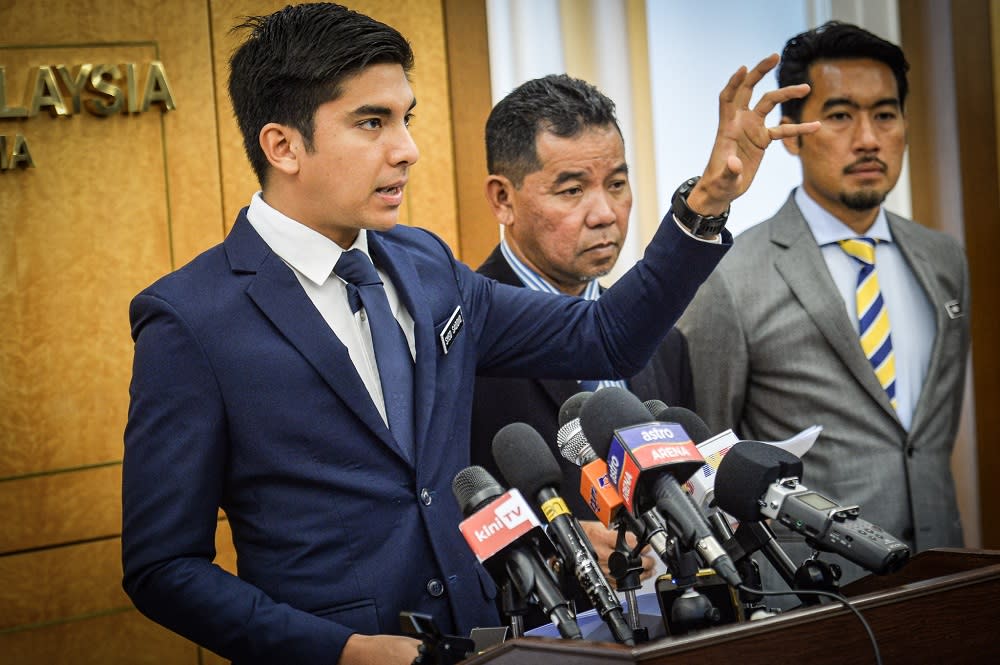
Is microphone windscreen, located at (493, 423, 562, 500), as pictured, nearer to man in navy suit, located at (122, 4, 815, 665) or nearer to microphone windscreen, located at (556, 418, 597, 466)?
microphone windscreen, located at (556, 418, 597, 466)

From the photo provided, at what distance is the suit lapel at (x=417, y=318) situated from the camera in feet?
6.10

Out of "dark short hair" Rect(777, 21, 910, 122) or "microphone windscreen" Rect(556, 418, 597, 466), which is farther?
"dark short hair" Rect(777, 21, 910, 122)

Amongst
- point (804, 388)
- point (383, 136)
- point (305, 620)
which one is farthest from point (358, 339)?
point (804, 388)

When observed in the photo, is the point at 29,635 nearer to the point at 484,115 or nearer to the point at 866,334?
the point at 484,115

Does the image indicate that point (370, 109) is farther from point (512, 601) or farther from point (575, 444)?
point (512, 601)

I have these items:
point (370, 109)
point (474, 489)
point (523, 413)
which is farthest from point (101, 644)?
point (474, 489)

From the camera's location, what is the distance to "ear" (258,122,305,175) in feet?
6.27

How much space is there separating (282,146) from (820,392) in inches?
61.7

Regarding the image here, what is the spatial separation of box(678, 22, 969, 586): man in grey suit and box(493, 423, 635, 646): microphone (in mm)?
1447

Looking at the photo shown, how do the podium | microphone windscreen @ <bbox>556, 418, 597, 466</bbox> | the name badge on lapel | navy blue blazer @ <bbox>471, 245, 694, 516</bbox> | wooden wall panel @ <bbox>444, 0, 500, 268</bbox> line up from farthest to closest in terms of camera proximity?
A: wooden wall panel @ <bbox>444, 0, 500, 268</bbox>, navy blue blazer @ <bbox>471, 245, 694, 516</bbox>, the name badge on lapel, microphone windscreen @ <bbox>556, 418, 597, 466</bbox>, the podium

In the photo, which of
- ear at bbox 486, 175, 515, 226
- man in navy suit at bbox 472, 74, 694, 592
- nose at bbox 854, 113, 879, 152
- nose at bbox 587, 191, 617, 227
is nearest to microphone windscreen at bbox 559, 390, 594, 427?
man in navy suit at bbox 472, 74, 694, 592

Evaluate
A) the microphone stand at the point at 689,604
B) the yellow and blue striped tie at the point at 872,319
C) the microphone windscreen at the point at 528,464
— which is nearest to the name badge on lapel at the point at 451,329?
the microphone windscreen at the point at 528,464

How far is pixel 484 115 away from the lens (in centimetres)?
349

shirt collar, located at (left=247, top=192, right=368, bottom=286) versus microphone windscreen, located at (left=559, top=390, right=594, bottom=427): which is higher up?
shirt collar, located at (left=247, top=192, right=368, bottom=286)
